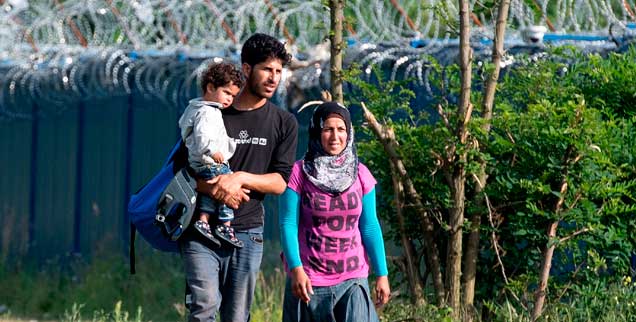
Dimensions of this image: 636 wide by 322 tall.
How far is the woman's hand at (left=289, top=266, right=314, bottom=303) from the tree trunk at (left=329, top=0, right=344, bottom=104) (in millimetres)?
1847

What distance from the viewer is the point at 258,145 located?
5734 mm

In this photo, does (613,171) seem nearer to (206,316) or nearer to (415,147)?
(415,147)

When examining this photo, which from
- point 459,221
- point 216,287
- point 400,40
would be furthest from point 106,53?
point 216,287

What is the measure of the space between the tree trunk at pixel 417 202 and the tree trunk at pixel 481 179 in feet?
0.52

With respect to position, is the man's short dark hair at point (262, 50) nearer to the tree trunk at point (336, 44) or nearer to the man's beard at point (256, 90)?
the man's beard at point (256, 90)

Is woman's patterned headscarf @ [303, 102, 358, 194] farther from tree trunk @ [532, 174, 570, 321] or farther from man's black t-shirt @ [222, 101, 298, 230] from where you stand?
tree trunk @ [532, 174, 570, 321]

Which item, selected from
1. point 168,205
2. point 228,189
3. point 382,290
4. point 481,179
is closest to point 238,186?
point 228,189

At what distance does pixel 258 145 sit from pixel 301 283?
2.46 feet

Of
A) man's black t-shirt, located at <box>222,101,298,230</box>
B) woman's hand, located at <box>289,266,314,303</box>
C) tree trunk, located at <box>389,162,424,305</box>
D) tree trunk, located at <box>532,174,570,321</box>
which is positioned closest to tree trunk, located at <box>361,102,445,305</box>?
tree trunk, located at <box>389,162,424,305</box>

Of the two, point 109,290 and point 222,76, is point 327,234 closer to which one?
point 222,76

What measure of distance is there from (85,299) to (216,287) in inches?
205

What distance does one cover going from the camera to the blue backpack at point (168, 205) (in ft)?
18.5

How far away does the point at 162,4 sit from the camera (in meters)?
11.0

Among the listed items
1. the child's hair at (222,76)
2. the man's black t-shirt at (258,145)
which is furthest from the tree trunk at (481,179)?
the child's hair at (222,76)
